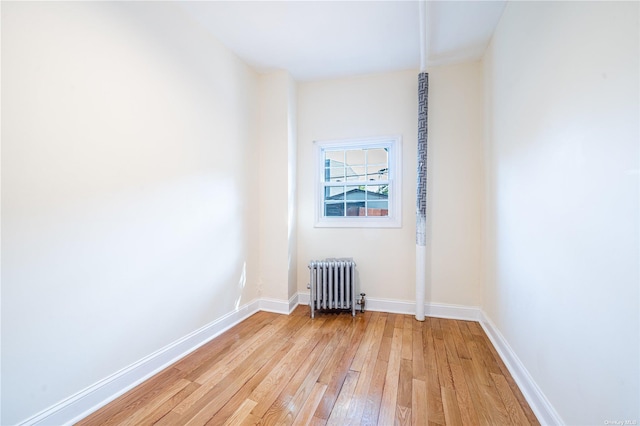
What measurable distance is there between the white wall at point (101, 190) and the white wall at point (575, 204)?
2479 millimetres

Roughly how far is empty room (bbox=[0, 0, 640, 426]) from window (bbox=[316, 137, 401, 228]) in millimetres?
29

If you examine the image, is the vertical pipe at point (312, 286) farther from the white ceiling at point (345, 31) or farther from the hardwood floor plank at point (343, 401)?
the white ceiling at point (345, 31)

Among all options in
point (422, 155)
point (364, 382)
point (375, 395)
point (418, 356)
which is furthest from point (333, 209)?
point (375, 395)

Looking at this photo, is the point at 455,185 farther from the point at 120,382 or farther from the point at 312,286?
the point at 120,382

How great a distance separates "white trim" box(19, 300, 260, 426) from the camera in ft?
4.38

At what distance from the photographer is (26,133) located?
1233 mm

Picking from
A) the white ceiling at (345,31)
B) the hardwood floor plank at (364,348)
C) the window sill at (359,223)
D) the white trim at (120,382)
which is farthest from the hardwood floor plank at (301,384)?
the white ceiling at (345,31)

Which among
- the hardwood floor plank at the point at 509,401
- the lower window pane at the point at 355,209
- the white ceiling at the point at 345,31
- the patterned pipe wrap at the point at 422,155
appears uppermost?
the white ceiling at the point at 345,31

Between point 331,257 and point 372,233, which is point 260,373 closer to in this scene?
point 331,257

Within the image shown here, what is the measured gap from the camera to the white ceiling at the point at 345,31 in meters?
2.03

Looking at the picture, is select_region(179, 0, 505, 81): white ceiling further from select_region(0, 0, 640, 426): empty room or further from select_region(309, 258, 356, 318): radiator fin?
select_region(309, 258, 356, 318): radiator fin

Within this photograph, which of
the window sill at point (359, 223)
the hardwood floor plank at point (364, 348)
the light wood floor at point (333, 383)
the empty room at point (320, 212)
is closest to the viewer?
the empty room at point (320, 212)

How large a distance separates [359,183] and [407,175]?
585 millimetres

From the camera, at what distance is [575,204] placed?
1.17m
